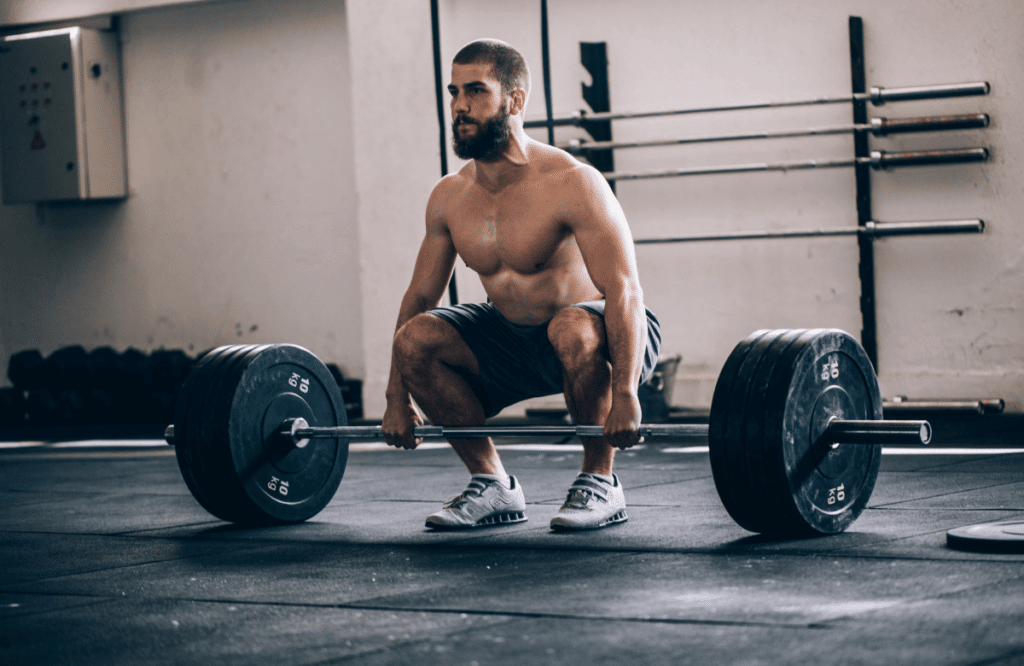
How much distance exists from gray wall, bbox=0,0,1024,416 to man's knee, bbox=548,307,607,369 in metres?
2.68

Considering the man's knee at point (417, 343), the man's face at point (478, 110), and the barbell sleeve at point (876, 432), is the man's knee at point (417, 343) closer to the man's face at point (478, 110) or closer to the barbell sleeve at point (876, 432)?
the man's face at point (478, 110)

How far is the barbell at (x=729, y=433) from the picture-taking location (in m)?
2.24

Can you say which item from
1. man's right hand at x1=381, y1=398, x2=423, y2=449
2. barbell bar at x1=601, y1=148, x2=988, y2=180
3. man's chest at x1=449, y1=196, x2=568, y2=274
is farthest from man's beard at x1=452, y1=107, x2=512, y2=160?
barbell bar at x1=601, y1=148, x2=988, y2=180

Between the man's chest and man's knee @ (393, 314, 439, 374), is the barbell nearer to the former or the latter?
man's knee @ (393, 314, 439, 374)

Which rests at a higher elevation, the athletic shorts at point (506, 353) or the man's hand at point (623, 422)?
the athletic shorts at point (506, 353)

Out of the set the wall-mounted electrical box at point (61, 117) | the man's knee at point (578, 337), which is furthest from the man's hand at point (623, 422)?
the wall-mounted electrical box at point (61, 117)

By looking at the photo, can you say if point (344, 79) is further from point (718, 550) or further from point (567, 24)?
point (718, 550)

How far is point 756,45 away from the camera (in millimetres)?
5102

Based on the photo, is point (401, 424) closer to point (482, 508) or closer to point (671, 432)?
point (482, 508)

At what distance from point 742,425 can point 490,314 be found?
67 cm

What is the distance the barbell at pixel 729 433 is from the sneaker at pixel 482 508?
20cm

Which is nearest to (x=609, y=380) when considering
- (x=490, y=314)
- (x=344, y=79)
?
(x=490, y=314)

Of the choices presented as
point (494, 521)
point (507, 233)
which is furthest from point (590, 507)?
point (507, 233)

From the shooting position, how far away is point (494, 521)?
273 cm
